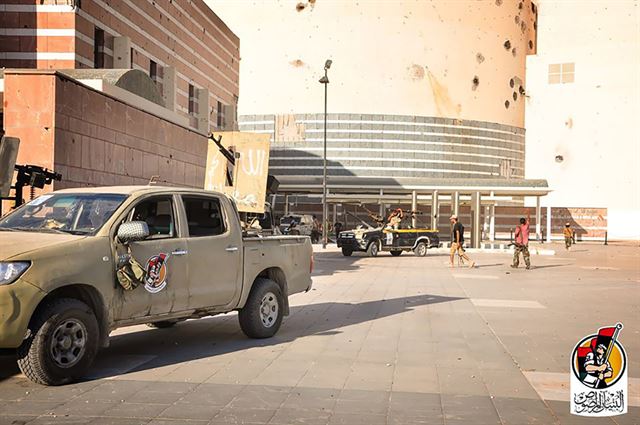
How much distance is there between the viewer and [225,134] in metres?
18.2

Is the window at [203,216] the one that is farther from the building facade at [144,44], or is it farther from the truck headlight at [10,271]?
the building facade at [144,44]

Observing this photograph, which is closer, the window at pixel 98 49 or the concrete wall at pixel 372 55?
the window at pixel 98 49

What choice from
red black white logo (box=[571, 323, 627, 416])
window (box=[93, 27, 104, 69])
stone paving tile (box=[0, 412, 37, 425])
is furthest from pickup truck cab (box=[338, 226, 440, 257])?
red black white logo (box=[571, 323, 627, 416])

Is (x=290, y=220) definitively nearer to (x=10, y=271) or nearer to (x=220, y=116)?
(x=220, y=116)

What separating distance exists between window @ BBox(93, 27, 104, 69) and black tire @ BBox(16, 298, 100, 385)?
17072 mm

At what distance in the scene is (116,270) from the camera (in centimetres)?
774

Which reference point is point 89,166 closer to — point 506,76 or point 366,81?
point 366,81

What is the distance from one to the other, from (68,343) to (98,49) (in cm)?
1776

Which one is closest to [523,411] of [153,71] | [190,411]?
[190,411]

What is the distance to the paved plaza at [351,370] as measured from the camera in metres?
6.32

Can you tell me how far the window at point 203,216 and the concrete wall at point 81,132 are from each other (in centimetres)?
686

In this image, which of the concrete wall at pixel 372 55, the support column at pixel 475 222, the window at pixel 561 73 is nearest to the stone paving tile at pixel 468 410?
the support column at pixel 475 222

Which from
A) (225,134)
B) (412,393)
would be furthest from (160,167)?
(412,393)

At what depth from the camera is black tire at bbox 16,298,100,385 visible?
6922mm
